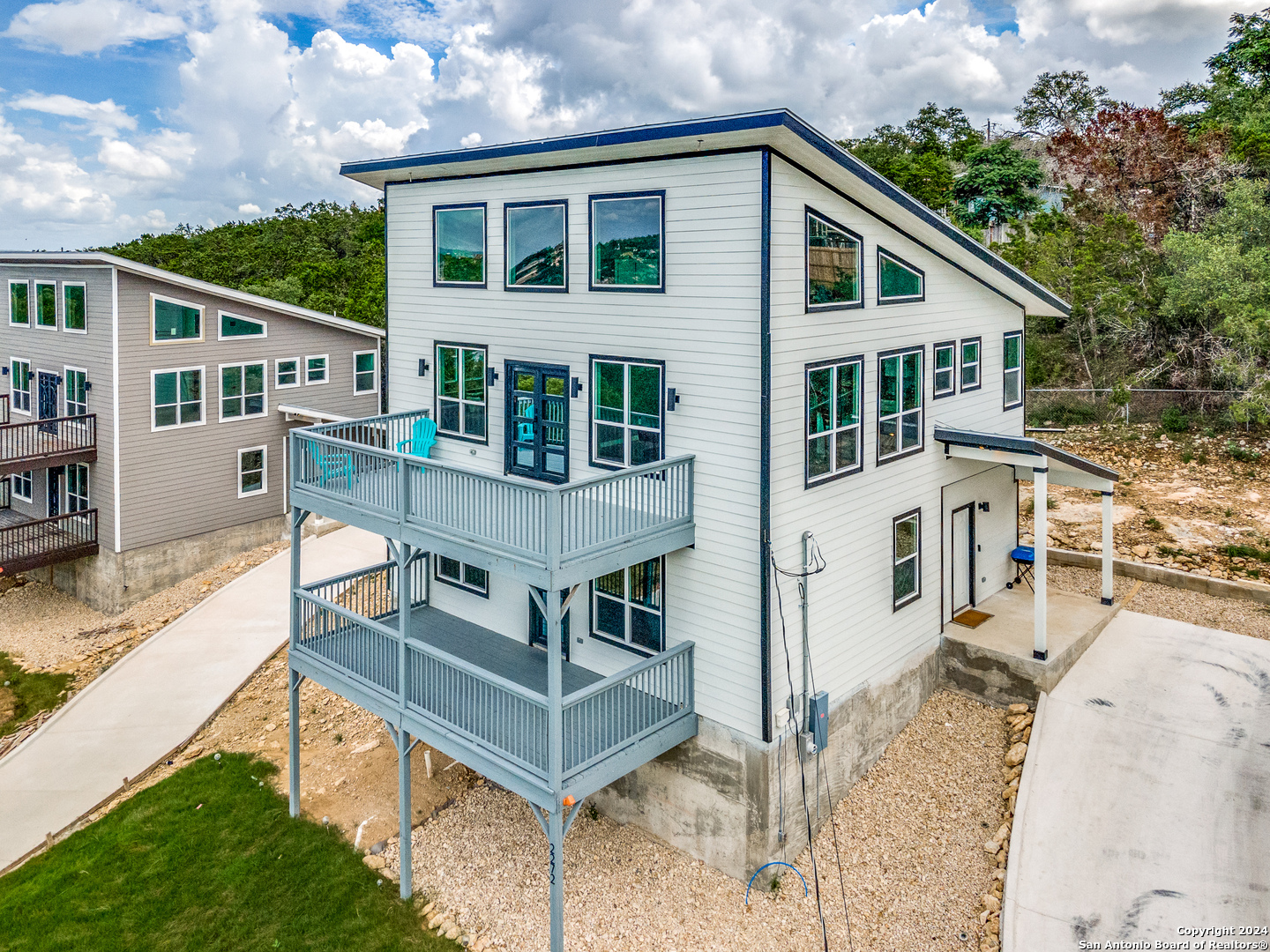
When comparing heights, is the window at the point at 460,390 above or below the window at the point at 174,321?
below

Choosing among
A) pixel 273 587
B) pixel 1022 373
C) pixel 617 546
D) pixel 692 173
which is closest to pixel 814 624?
pixel 617 546

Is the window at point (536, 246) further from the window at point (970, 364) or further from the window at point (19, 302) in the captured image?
the window at point (19, 302)

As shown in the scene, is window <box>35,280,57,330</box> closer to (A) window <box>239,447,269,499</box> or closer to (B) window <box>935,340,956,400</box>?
(A) window <box>239,447,269,499</box>

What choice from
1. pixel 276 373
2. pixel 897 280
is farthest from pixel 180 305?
pixel 897 280

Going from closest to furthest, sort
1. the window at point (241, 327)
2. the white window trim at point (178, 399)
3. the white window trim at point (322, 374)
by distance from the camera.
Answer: the white window trim at point (178, 399) → the window at point (241, 327) → the white window trim at point (322, 374)

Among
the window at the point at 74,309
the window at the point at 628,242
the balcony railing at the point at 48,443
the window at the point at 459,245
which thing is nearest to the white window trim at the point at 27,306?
the window at the point at 74,309

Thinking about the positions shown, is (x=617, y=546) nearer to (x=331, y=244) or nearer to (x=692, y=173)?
(x=692, y=173)

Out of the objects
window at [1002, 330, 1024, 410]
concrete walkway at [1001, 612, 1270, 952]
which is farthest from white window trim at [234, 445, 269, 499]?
concrete walkway at [1001, 612, 1270, 952]

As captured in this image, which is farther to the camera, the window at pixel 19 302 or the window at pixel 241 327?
the window at pixel 19 302
